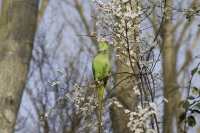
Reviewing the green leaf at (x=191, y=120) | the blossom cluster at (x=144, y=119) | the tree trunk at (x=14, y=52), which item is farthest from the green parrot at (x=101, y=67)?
the tree trunk at (x=14, y=52)

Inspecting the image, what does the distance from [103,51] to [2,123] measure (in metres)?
1.08

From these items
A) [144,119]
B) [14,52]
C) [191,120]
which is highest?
[14,52]

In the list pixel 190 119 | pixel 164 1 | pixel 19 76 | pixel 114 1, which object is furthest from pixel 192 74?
pixel 19 76

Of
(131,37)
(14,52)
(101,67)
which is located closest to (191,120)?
(131,37)

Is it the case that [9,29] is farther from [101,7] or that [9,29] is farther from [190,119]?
[190,119]

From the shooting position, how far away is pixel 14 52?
2564 millimetres

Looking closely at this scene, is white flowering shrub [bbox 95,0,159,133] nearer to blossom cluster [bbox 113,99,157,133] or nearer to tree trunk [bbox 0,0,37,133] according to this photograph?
blossom cluster [bbox 113,99,157,133]

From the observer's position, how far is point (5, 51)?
258 centimetres

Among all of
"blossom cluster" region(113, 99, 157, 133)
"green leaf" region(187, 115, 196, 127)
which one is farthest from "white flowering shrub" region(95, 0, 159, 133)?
"green leaf" region(187, 115, 196, 127)

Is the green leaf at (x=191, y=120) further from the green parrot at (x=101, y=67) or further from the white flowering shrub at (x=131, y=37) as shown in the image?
the green parrot at (x=101, y=67)

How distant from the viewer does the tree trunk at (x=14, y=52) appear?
A: 8.13ft

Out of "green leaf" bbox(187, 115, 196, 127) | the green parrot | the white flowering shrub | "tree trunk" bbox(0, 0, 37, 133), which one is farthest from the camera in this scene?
Result: "tree trunk" bbox(0, 0, 37, 133)

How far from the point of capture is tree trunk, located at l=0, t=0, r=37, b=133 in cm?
248

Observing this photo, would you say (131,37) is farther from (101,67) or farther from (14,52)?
(14,52)
